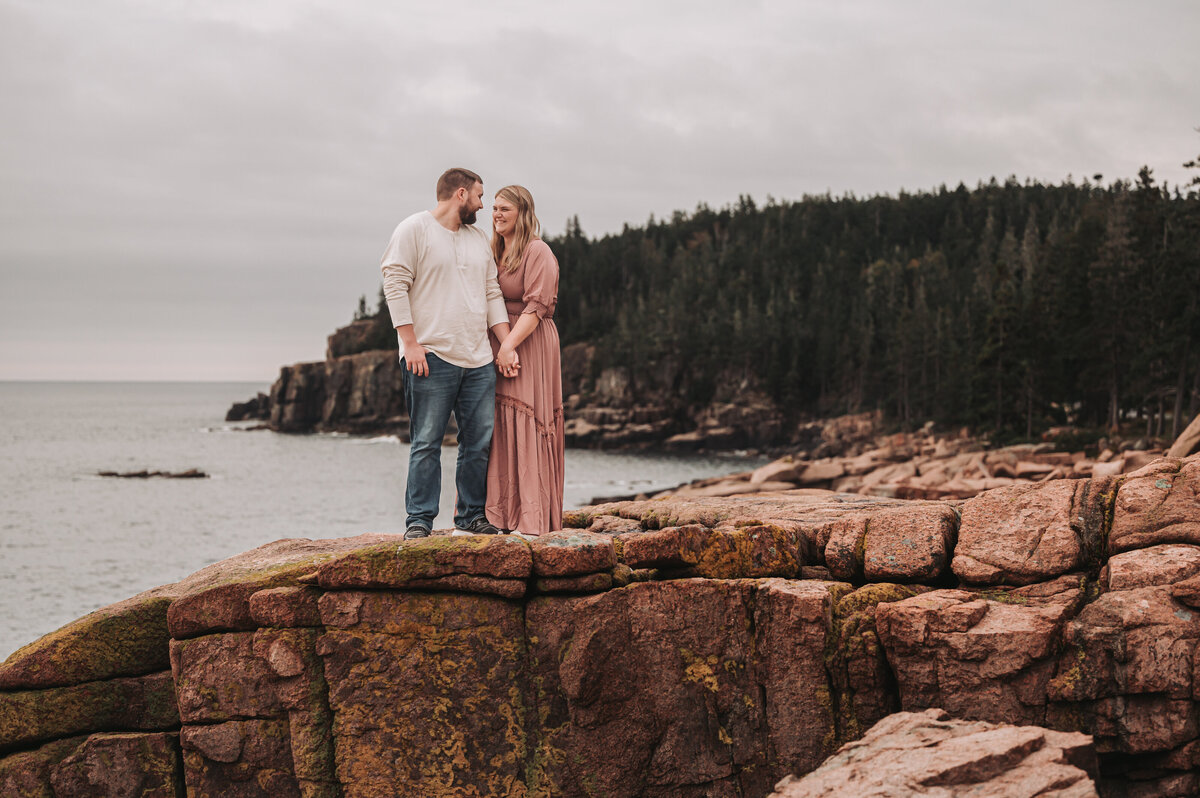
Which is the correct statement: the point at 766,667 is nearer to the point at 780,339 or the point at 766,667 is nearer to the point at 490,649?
the point at 490,649

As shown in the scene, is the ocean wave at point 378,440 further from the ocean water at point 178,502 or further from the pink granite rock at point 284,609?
the pink granite rock at point 284,609

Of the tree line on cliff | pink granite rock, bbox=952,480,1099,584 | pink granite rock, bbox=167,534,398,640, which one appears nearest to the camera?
pink granite rock, bbox=952,480,1099,584

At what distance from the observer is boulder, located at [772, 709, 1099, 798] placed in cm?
474

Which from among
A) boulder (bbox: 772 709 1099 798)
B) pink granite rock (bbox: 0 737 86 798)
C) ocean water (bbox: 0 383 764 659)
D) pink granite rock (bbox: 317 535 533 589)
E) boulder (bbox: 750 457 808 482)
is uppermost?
pink granite rock (bbox: 317 535 533 589)

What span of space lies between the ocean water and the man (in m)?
23.8

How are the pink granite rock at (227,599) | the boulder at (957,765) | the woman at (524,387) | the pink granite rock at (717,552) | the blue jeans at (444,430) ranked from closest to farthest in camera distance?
the boulder at (957,765), the pink granite rock at (227,599), the pink granite rock at (717,552), the blue jeans at (444,430), the woman at (524,387)

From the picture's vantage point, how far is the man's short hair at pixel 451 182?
7.80 meters

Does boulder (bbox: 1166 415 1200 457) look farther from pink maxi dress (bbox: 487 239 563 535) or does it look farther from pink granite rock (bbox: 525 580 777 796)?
pink maxi dress (bbox: 487 239 563 535)

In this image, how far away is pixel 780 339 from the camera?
117375 millimetres

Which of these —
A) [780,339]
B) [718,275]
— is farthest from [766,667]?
[718,275]

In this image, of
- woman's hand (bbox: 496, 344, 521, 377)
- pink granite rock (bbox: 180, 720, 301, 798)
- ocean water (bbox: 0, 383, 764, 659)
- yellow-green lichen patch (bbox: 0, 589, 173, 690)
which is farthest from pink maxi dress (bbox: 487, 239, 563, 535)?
ocean water (bbox: 0, 383, 764, 659)

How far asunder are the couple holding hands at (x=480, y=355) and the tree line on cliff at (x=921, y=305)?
44527 millimetres

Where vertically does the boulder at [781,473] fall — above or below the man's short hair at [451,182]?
below

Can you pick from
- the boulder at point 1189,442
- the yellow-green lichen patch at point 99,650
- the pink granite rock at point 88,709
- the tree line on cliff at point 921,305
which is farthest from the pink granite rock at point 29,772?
the tree line on cliff at point 921,305
